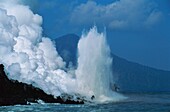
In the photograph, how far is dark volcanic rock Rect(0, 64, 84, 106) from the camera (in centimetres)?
13235

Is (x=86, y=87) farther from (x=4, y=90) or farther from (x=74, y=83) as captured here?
(x=4, y=90)

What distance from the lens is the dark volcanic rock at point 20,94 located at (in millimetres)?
132350

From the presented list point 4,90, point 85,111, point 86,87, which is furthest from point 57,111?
point 86,87

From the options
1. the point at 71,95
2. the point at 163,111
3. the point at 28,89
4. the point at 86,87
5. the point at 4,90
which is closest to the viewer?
the point at 163,111

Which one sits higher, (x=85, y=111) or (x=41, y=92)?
(x=41, y=92)

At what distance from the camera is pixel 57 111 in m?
101

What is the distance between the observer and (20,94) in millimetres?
139625

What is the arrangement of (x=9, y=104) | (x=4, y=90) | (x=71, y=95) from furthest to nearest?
Answer: (x=71, y=95) < (x=4, y=90) < (x=9, y=104)

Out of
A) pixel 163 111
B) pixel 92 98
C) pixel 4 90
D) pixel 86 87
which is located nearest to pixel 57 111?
pixel 163 111

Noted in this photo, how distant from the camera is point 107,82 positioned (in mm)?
181000

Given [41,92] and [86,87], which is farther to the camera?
[86,87]

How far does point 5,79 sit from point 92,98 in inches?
1354

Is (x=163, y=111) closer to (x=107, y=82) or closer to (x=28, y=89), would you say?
(x=28, y=89)

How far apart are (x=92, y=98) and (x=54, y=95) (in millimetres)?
16560
